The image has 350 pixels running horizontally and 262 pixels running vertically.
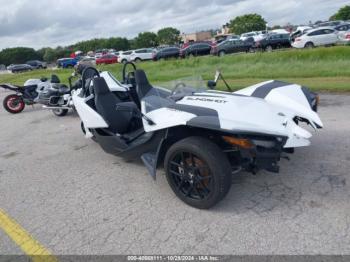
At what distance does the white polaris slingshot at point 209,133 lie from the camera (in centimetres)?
311

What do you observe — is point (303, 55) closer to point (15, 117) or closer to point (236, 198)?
point (15, 117)

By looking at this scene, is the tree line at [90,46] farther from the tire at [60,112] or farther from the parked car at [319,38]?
the tire at [60,112]

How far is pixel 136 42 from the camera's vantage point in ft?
315

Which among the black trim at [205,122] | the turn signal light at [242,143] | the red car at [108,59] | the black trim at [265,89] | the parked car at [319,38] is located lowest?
the red car at [108,59]

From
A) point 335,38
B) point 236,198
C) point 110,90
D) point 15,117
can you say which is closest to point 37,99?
point 15,117

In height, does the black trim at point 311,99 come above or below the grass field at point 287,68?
above

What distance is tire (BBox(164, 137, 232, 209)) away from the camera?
3.11 metres

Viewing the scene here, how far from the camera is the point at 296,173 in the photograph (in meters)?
3.97

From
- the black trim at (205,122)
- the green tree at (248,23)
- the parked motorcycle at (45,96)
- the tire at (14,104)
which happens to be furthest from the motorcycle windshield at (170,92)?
the green tree at (248,23)

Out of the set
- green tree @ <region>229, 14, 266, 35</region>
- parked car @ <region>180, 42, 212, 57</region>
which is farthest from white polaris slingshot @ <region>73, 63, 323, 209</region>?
green tree @ <region>229, 14, 266, 35</region>

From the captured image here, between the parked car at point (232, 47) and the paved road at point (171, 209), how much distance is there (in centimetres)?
2412

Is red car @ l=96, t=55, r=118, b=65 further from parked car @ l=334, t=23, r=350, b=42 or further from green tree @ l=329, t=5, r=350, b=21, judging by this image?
green tree @ l=329, t=5, r=350, b=21

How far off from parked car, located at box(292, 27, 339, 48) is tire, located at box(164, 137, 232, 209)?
76.7ft

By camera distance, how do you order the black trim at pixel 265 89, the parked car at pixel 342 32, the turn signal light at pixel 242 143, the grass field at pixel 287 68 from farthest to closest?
the parked car at pixel 342 32
the grass field at pixel 287 68
the black trim at pixel 265 89
the turn signal light at pixel 242 143
